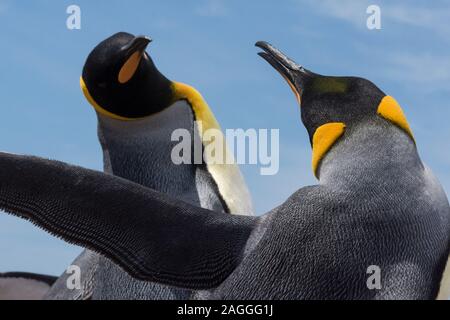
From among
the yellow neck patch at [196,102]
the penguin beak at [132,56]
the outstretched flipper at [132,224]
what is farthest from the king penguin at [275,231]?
the yellow neck patch at [196,102]

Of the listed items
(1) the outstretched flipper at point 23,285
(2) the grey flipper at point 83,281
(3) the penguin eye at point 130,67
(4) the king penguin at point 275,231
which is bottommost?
(1) the outstretched flipper at point 23,285

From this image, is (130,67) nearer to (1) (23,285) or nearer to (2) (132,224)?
(2) (132,224)

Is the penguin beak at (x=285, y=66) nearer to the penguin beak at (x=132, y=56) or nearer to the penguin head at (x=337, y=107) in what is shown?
the penguin head at (x=337, y=107)

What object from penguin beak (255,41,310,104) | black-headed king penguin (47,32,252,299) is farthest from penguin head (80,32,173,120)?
penguin beak (255,41,310,104)

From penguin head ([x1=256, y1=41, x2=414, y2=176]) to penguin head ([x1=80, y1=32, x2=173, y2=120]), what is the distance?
4.12 ft

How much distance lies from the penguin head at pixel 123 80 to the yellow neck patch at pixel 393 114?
5.33 ft

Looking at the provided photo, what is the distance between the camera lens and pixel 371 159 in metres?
3.49

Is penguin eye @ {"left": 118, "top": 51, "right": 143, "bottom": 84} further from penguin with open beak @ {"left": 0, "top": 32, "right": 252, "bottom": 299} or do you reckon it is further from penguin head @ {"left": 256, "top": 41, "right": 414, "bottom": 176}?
penguin head @ {"left": 256, "top": 41, "right": 414, "bottom": 176}

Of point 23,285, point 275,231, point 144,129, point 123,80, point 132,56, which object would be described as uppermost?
point 132,56

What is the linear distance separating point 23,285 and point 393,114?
321cm

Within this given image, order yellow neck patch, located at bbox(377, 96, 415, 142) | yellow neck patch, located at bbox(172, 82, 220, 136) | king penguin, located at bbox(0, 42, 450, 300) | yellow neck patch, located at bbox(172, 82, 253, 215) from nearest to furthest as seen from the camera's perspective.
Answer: king penguin, located at bbox(0, 42, 450, 300)
yellow neck patch, located at bbox(377, 96, 415, 142)
yellow neck patch, located at bbox(172, 82, 253, 215)
yellow neck patch, located at bbox(172, 82, 220, 136)

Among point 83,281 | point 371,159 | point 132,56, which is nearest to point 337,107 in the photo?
point 371,159

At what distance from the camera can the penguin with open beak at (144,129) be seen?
15.5 ft

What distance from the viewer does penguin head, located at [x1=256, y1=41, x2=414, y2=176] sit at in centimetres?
365
